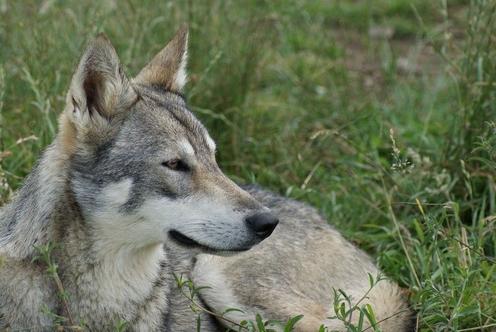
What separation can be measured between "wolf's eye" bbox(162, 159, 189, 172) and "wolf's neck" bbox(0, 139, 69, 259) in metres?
0.47

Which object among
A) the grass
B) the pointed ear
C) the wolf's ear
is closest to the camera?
the wolf's ear

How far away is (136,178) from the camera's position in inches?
163

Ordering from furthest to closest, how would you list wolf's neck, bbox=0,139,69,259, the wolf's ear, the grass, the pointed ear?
the grass, the pointed ear, wolf's neck, bbox=0,139,69,259, the wolf's ear

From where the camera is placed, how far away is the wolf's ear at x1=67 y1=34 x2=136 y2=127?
13.3ft

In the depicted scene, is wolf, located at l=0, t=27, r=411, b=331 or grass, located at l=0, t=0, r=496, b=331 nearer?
wolf, located at l=0, t=27, r=411, b=331

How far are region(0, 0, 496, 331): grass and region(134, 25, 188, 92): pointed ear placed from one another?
0.90m

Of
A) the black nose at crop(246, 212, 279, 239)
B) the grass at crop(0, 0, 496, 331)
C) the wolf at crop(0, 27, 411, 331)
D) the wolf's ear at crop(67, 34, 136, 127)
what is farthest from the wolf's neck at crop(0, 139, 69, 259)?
the black nose at crop(246, 212, 279, 239)

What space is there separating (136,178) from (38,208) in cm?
49

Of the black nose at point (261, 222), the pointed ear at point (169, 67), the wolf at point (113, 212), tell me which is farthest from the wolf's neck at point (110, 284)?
the pointed ear at point (169, 67)

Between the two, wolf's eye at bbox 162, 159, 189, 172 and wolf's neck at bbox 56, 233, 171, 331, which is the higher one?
wolf's eye at bbox 162, 159, 189, 172

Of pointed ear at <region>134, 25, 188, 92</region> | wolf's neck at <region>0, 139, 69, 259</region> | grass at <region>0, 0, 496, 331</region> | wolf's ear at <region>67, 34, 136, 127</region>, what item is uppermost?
wolf's ear at <region>67, 34, 136, 127</region>

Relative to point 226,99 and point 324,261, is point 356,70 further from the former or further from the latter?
point 324,261

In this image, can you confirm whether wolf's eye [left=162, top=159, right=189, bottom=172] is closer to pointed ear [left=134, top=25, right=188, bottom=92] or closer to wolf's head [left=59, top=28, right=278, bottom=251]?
wolf's head [left=59, top=28, right=278, bottom=251]

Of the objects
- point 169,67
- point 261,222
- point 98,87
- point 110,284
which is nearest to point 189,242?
point 261,222
